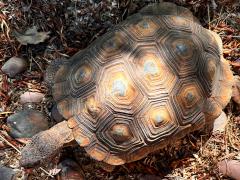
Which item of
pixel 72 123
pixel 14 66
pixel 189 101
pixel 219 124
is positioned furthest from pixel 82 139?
pixel 219 124

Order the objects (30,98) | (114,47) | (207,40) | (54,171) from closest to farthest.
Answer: (114,47), (207,40), (54,171), (30,98)

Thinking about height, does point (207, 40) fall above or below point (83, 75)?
above

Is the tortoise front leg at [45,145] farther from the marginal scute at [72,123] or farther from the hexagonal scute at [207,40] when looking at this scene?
the hexagonal scute at [207,40]

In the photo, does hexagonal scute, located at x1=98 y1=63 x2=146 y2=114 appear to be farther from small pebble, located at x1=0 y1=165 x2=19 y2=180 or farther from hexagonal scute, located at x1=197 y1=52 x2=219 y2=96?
small pebble, located at x1=0 y1=165 x2=19 y2=180

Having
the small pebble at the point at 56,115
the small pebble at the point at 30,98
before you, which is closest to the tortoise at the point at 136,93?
the small pebble at the point at 56,115

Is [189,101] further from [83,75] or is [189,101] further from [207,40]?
[83,75]

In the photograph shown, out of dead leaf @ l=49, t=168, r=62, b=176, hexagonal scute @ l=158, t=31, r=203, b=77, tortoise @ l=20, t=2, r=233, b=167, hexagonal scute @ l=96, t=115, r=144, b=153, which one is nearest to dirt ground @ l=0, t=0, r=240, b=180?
dead leaf @ l=49, t=168, r=62, b=176
